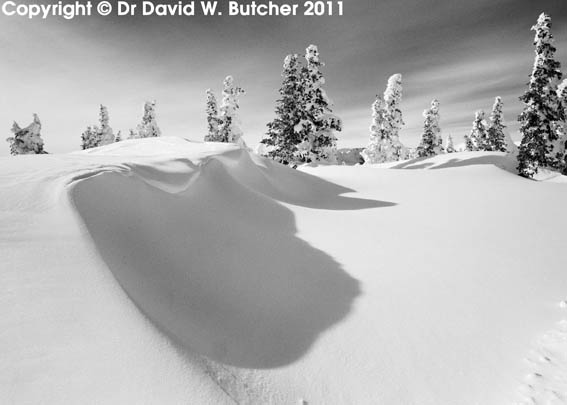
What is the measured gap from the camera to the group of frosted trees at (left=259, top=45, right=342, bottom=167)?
875 inches

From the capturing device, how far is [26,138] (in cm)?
3619

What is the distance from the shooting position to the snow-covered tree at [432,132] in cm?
3722

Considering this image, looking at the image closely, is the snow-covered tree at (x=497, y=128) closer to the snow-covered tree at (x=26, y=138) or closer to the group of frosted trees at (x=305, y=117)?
the group of frosted trees at (x=305, y=117)

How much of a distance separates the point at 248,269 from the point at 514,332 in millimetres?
3330

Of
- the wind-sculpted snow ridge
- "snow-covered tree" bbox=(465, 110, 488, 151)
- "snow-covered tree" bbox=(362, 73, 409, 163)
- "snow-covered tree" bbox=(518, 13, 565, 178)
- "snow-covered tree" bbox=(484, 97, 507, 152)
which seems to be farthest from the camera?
"snow-covered tree" bbox=(465, 110, 488, 151)

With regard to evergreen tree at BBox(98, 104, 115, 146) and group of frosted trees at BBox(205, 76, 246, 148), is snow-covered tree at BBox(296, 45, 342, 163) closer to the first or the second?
group of frosted trees at BBox(205, 76, 246, 148)

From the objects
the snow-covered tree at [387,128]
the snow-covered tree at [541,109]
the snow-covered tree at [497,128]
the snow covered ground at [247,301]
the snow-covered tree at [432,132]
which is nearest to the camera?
the snow covered ground at [247,301]

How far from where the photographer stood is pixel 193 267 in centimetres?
382

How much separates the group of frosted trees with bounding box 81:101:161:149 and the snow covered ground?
39.1 meters

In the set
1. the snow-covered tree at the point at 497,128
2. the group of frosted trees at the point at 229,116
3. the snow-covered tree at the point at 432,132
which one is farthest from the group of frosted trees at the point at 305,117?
the snow-covered tree at the point at 497,128

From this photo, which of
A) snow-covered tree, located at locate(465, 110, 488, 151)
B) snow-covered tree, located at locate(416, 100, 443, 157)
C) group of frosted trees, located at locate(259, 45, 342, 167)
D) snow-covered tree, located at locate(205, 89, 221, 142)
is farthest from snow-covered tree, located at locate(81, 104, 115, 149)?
snow-covered tree, located at locate(465, 110, 488, 151)

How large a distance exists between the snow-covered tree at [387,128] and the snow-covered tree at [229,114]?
15432 millimetres

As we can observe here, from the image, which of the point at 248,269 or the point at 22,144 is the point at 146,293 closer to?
the point at 248,269

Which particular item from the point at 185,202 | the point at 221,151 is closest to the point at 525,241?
the point at 185,202
